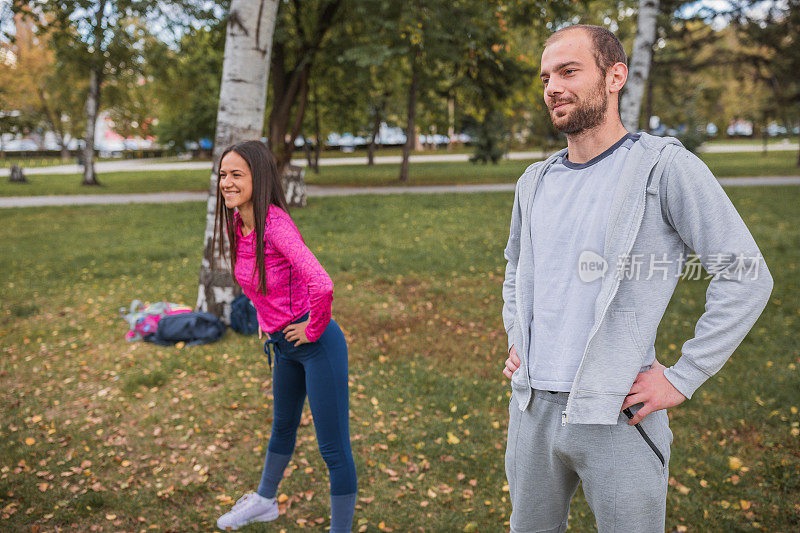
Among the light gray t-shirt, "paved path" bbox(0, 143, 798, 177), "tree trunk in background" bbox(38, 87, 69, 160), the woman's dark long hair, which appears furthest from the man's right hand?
"tree trunk in background" bbox(38, 87, 69, 160)

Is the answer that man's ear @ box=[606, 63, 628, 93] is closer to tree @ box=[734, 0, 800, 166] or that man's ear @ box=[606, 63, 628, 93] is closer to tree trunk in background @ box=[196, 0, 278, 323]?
tree trunk in background @ box=[196, 0, 278, 323]

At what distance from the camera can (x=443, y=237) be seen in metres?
12.2

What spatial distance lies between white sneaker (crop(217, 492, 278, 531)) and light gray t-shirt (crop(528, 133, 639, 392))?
245 cm

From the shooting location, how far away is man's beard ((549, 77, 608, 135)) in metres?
1.87

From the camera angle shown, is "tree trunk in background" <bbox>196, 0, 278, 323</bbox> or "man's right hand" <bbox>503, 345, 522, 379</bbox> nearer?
"man's right hand" <bbox>503, 345, 522, 379</bbox>

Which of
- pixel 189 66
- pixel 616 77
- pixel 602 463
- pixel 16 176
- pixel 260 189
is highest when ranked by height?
pixel 189 66

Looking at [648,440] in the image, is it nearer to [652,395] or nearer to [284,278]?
[652,395]

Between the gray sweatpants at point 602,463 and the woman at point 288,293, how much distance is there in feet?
4.23

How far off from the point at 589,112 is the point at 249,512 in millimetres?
3196

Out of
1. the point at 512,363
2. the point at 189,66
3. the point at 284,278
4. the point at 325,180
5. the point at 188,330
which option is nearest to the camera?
the point at 512,363

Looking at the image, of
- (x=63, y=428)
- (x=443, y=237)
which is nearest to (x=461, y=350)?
(x=63, y=428)

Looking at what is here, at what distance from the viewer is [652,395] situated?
72.8 inches

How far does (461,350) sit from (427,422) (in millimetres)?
1623

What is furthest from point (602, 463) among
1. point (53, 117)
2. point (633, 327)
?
point (53, 117)
